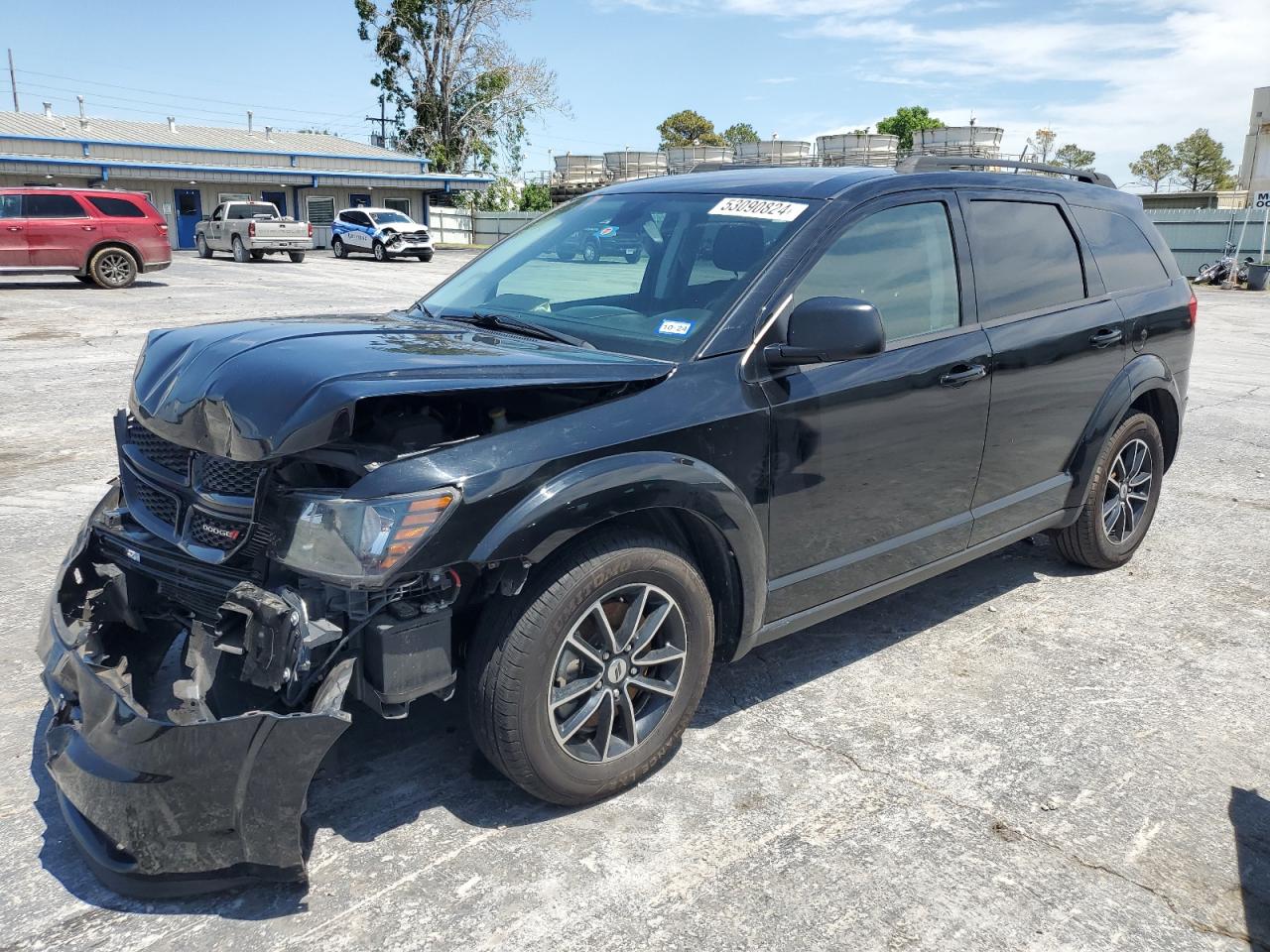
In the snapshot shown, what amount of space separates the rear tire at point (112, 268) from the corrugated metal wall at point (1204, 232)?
97.5 ft

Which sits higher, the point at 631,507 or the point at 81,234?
the point at 81,234

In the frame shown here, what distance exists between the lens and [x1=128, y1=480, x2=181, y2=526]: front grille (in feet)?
9.87

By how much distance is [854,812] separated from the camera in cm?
307

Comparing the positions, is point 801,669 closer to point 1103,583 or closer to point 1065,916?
point 1065,916

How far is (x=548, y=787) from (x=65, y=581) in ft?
5.14

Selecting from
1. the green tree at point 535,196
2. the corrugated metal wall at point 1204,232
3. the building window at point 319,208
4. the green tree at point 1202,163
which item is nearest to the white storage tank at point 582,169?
the green tree at point 535,196

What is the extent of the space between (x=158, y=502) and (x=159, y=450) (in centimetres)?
17

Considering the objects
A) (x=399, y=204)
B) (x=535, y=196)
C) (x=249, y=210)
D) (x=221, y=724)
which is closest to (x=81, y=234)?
(x=249, y=210)

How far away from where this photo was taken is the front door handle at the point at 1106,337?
458 cm

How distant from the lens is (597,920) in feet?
8.45

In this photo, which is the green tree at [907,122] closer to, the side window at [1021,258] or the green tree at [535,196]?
the green tree at [535,196]

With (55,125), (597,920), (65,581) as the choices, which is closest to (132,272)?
(65,581)

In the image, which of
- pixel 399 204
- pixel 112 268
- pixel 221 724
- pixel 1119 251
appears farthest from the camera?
pixel 399 204

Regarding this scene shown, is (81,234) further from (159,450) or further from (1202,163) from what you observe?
(1202,163)
